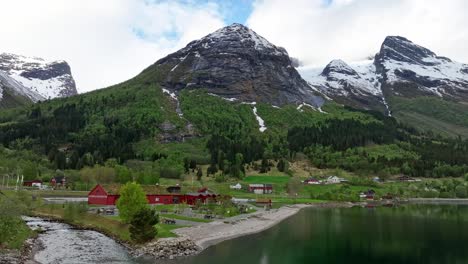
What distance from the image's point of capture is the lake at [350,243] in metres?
67.7

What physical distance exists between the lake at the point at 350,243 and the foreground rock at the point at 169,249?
2.13 meters

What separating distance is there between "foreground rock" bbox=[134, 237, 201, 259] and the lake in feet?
6.99

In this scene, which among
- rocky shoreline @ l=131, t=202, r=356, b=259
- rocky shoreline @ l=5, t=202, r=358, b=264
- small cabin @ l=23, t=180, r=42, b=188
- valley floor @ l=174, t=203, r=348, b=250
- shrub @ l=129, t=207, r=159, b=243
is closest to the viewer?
rocky shoreline @ l=5, t=202, r=358, b=264

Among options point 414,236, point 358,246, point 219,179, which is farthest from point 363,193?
point 358,246

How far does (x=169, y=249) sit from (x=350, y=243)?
33.5 metres

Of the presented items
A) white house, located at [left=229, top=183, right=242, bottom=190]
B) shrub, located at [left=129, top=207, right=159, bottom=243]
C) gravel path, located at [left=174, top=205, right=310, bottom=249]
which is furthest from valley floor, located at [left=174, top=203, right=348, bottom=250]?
white house, located at [left=229, top=183, right=242, bottom=190]

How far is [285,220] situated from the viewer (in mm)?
117188

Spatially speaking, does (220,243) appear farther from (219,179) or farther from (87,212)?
(219,179)

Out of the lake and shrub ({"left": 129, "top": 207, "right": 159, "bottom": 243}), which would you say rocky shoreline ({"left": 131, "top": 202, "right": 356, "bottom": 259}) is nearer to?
shrub ({"left": 129, "top": 207, "right": 159, "bottom": 243})

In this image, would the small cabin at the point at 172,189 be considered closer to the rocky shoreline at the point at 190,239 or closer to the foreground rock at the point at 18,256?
the rocky shoreline at the point at 190,239

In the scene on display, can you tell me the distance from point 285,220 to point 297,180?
8028 cm

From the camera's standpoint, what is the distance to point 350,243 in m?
81.4

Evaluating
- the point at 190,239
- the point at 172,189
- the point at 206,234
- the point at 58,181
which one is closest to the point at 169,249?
the point at 190,239

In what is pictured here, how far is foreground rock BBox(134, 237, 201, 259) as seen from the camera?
211 feet
